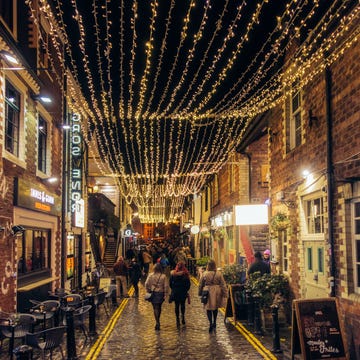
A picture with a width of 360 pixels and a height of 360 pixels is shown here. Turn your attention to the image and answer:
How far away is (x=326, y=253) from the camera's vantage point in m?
9.98

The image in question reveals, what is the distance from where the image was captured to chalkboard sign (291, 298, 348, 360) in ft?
27.0

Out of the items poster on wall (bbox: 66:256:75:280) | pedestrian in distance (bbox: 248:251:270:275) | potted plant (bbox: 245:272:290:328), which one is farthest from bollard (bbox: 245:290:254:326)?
poster on wall (bbox: 66:256:75:280)

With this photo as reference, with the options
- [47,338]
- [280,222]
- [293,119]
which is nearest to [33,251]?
[47,338]

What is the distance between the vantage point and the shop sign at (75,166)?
63.1 ft

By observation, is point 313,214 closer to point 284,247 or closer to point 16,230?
point 284,247

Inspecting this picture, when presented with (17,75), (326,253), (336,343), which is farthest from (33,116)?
(336,343)

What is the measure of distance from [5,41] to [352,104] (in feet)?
22.9

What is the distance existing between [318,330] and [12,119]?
857 centimetres

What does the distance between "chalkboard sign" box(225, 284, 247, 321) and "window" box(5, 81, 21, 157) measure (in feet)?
21.0

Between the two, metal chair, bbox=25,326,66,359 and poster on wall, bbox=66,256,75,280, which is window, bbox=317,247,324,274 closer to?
metal chair, bbox=25,326,66,359

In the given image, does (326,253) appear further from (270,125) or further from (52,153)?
(52,153)

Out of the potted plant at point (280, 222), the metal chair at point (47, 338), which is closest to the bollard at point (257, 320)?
the potted plant at point (280, 222)

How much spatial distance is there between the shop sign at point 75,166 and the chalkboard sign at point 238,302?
825cm

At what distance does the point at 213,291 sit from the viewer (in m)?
12.3
